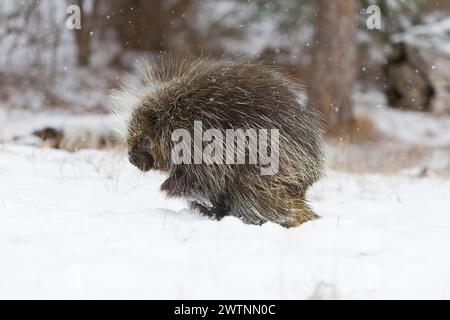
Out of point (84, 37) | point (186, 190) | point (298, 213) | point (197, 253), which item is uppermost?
point (84, 37)

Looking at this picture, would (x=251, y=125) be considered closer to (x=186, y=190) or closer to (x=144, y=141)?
(x=186, y=190)

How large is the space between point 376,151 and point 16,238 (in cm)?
1093

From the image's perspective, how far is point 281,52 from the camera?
1852 centimetres

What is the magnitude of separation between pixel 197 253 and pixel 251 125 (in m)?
1.09

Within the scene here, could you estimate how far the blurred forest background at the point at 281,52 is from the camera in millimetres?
13891

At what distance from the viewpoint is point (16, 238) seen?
3.71m

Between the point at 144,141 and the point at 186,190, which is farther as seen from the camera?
the point at 144,141

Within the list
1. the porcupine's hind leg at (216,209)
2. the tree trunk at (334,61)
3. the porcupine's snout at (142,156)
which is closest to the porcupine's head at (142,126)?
the porcupine's snout at (142,156)

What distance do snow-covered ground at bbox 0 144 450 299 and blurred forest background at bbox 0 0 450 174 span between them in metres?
8.69

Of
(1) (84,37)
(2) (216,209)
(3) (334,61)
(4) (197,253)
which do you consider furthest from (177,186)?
(1) (84,37)

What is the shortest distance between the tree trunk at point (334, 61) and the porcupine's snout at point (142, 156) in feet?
29.5

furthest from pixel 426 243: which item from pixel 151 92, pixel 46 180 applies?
pixel 46 180

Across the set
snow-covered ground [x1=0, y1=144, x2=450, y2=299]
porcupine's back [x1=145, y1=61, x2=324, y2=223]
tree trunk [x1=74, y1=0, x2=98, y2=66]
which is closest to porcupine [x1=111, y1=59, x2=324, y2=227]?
porcupine's back [x1=145, y1=61, x2=324, y2=223]

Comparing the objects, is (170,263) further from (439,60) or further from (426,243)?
(439,60)
